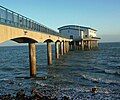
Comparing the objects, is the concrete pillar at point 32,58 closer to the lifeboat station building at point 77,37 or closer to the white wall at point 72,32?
the lifeboat station building at point 77,37

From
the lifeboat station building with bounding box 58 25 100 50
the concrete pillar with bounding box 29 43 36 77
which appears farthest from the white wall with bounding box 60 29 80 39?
the concrete pillar with bounding box 29 43 36 77

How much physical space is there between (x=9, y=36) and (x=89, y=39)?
3102 inches

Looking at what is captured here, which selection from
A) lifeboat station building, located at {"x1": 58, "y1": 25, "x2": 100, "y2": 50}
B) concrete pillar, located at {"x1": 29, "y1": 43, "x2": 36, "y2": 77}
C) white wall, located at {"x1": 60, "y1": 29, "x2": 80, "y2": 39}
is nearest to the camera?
concrete pillar, located at {"x1": 29, "y1": 43, "x2": 36, "y2": 77}

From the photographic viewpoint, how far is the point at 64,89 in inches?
954

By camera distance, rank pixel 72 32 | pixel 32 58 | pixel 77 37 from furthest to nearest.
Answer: pixel 72 32 → pixel 77 37 → pixel 32 58

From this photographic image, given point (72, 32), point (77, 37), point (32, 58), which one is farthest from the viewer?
point (72, 32)

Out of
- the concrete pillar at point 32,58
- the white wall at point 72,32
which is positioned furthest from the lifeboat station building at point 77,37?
the concrete pillar at point 32,58

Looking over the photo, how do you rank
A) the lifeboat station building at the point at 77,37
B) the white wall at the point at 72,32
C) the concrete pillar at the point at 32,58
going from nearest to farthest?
the concrete pillar at the point at 32,58 → the lifeboat station building at the point at 77,37 → the white wall at the point at 72,32

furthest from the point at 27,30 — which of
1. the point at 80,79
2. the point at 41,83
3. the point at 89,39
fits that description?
the point at 89,39

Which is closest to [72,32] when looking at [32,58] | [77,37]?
[77,37]

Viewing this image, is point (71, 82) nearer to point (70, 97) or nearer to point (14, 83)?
point (14, 83)

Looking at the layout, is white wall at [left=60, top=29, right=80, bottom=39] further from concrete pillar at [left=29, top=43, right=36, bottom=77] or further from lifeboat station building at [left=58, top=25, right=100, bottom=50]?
concrete pillar at [left=29, top=43, right=36, bottom=77]

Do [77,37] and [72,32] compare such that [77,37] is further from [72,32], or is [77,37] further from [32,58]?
[32,58]

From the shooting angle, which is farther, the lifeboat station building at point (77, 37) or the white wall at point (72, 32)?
the white wall at point (72, 32)
